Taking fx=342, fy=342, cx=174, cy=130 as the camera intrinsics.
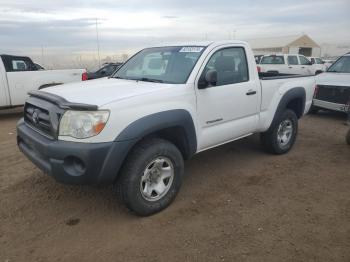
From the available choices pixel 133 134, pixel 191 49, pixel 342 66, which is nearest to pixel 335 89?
pixel 342 66

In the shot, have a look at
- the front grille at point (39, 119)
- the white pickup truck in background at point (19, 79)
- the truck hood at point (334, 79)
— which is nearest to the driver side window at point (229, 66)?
the front grille at point (39, 119)

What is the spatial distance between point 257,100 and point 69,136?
2749mm

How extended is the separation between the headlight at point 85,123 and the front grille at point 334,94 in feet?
23.2

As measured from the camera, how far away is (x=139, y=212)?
11.6ft

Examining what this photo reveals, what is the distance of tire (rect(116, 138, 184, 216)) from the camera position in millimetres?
3367

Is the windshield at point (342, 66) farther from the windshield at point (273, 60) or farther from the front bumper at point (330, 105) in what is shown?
the windshield at point (273, 60)

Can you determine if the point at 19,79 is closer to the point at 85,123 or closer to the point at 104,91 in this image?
the point at 104,91

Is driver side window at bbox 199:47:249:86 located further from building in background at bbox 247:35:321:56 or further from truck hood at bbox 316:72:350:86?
building in background at bbox 247:35:321:56

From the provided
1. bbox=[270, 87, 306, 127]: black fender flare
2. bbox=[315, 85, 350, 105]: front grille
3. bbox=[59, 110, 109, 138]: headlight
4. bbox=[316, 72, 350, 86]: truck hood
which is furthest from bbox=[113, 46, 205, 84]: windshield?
bbox=[316, 72, 350, 86]: truck hood

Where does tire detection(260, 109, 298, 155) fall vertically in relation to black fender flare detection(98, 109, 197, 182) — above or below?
below

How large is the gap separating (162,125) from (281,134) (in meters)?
2.87

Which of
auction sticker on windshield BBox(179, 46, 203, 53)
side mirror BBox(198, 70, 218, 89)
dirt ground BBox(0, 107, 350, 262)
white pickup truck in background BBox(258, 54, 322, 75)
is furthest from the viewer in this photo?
white pickup truck in background BBox(258, 54, 322, 75)

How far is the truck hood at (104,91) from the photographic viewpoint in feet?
10.9

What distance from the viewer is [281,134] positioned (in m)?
5.66
